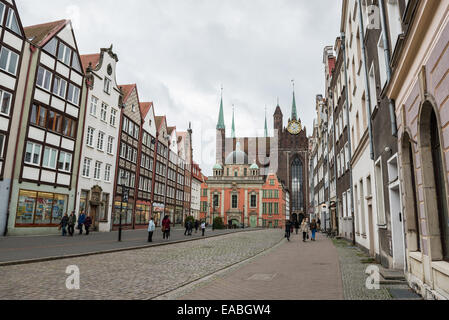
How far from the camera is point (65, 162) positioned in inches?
1059

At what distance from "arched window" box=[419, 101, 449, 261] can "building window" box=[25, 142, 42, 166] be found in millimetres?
24141

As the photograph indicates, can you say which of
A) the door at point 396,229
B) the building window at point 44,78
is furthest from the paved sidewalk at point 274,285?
the building window at point 44,78

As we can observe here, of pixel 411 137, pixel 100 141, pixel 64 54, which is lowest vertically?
pixel 411 137

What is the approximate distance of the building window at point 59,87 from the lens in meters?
25.7

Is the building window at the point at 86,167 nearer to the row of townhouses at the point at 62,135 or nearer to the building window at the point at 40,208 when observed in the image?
the row of townhouses at the point at 62,135

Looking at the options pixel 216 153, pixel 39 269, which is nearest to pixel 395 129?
pixel 39 269

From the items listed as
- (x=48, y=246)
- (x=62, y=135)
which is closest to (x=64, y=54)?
(x=62, y=135)

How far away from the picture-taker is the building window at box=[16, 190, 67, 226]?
22.7 metres

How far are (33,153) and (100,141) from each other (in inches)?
341

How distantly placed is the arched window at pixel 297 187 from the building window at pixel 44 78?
273ft

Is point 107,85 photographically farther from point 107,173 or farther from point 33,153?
point 33,153

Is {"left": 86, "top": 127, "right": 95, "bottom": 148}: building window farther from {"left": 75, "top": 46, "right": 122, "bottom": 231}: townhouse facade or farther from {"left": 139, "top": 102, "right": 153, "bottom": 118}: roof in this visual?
{"left": 139, "top": 102, "right": 153, "bottom": 118}: roof

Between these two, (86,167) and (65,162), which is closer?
(65,162)
